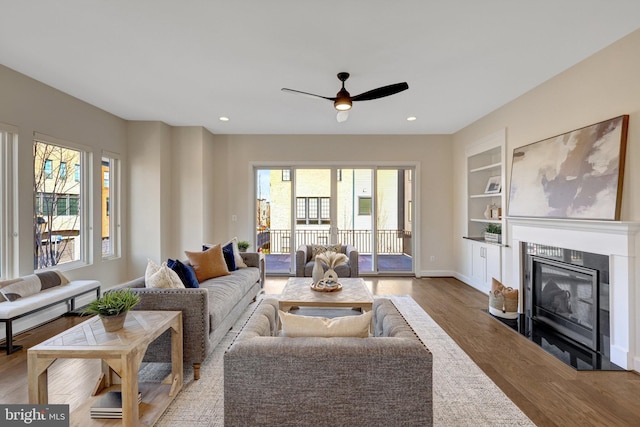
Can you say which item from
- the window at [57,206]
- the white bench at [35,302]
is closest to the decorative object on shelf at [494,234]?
the white bench at [35,302]

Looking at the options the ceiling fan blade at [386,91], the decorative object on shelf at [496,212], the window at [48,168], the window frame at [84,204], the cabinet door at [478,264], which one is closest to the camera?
the ceiling fan blade at [386,91]

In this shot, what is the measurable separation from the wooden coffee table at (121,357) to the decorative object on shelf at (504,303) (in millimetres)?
3629

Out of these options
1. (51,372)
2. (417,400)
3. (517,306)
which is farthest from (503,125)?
(51,372)

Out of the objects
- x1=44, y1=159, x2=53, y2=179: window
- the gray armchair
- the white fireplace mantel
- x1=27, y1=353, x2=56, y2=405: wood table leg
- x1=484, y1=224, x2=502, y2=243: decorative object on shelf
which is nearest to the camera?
x1=27, y1=353, x2=56, y2=405: wood table leg

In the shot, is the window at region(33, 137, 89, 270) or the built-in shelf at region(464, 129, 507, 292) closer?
the window at region(33, 137, 89, 270)

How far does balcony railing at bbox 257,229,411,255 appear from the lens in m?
6.15

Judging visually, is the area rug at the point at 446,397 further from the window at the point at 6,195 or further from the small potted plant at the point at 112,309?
the window at the point at 6,195

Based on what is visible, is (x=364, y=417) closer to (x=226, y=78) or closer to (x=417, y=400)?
(x=417, y=400)

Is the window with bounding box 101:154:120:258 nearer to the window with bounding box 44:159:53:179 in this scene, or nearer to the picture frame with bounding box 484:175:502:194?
the window with bounding box 44:159:53:179

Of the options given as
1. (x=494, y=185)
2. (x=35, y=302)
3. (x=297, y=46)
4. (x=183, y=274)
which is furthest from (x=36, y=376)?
(x=494, y=185)

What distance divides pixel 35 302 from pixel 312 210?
425 cm

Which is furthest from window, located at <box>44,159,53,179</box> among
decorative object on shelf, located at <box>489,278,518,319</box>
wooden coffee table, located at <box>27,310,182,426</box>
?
decorative object on shelf, located at <box>489,278,518,319</box>

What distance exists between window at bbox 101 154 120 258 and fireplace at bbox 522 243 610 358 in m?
6.15

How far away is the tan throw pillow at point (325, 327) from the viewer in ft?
5.02
